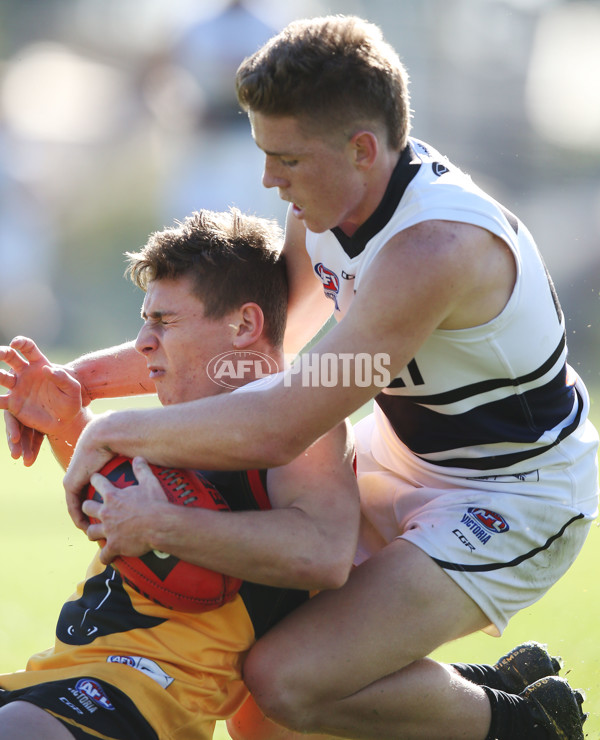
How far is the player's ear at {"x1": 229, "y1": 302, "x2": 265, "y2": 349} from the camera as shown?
9.12 feet

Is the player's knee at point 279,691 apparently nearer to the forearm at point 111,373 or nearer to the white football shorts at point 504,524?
the white football shorts at point 504,524

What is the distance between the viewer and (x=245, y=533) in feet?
7.34

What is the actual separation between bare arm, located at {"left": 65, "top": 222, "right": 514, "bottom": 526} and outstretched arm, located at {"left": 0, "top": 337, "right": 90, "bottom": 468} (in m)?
0.93

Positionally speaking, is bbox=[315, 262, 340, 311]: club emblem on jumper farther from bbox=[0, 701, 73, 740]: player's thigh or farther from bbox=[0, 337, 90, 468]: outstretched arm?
bbox=[0, 701, 73, 740]: player's thigh

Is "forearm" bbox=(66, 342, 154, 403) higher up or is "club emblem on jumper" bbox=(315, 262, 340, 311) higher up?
"club emblem on jumper" bbox=(315, 262, 340, 311)

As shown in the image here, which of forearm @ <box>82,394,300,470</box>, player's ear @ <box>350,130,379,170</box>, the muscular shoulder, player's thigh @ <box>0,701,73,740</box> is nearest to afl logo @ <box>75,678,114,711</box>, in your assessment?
player's thigh @ <box>0,701,73,740</box>

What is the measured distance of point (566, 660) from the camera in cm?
330

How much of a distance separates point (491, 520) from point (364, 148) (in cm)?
117

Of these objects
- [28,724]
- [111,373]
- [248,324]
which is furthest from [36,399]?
[28,724]

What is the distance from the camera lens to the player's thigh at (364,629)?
Answer: 2.39 meters

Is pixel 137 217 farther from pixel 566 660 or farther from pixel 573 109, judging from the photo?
pixel 566 660

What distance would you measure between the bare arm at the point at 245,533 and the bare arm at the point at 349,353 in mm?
132

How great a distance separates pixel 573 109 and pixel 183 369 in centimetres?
1360

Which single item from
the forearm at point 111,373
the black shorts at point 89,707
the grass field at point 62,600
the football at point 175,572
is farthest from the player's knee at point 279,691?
the forearm at point 111,373
